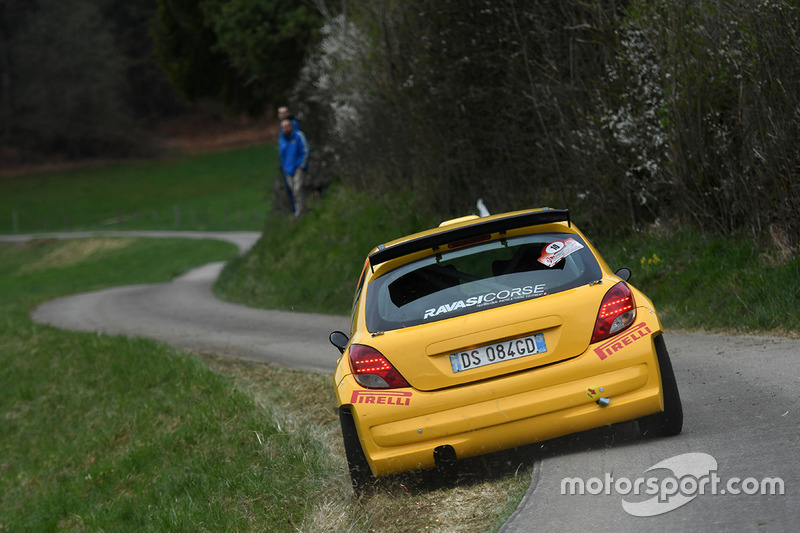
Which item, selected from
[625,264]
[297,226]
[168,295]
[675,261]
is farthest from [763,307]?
[168,295]

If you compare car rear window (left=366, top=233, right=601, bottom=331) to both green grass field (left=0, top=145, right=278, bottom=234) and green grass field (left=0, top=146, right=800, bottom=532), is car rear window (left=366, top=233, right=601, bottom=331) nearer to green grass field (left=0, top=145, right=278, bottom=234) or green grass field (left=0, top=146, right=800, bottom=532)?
green grass field (left=0, top=146, right=800, bottom=532)

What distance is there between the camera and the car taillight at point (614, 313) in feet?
19.9

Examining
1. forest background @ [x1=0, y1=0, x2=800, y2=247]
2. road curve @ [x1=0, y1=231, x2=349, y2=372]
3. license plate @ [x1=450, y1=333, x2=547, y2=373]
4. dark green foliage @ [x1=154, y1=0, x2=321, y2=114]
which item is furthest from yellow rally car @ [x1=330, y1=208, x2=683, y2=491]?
dark green foliage @ [x1=154, y1=0, x2=321, y2=114]

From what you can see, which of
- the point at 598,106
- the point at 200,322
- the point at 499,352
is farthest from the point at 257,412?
the point at 200,322

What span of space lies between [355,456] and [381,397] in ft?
1.49

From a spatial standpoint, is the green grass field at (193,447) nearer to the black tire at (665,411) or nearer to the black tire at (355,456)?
the black tire at (355,456)

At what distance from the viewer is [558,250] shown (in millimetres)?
6539

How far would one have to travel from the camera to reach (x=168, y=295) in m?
25.1

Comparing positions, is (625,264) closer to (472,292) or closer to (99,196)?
(472,292)

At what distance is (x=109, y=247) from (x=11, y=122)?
4237 centimetres

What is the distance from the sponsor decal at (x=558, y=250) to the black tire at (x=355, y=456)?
1.51 metres

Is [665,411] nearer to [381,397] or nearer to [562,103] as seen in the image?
[381,397]

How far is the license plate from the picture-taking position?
600 cm

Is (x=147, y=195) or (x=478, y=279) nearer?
(x=478, y=279)
